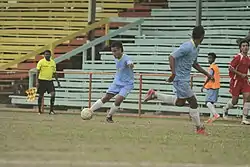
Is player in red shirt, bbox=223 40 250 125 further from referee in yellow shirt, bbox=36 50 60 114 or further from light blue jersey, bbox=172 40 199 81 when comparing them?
referee in yellow shirt, bbox=36 50 60 114

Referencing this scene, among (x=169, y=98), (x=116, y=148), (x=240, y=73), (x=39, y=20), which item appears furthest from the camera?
(x=39, y=20)

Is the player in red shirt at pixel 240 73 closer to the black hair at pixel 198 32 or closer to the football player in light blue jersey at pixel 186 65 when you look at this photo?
the football player in light blue jersey at pixel 186 65

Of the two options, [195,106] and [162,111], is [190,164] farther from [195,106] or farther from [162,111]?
[162,111]

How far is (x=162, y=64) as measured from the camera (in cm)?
2055

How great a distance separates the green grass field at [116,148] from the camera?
7464mm

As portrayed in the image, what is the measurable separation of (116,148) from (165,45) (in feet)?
43.3

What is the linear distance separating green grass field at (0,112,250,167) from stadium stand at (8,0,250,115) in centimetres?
729

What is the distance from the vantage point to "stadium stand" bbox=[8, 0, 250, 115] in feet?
62.0

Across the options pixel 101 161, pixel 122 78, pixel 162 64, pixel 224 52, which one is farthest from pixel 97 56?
pixel 101 161

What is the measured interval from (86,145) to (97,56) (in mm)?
14434

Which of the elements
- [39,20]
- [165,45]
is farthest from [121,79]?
[39,20]

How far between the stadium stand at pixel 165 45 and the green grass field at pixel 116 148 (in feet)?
23.9

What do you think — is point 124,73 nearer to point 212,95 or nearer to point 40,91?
point 212,95

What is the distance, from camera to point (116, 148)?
8594mm
